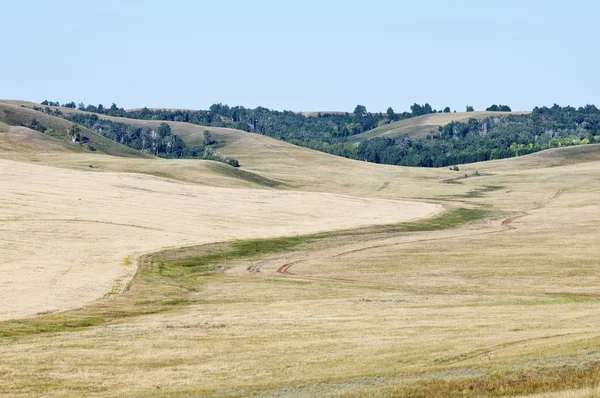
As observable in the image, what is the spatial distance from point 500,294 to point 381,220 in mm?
51855

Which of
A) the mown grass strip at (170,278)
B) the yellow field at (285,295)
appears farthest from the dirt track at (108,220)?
the mown grass strip at (170,278)

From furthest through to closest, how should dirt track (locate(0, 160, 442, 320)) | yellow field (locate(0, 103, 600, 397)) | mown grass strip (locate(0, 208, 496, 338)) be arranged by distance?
dirt track (locate(0, 160, 442, 320))
mown grass strip (locate(0, 208, 496, 338))
yellow field (locate(0, 103, 600, 397))

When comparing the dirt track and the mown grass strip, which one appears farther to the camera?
the dirt track

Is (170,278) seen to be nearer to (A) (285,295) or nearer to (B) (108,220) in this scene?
(A) (285,295)

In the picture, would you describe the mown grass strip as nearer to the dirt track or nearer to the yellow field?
the yellow field

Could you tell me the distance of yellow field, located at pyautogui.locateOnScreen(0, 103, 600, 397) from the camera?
1128 inches

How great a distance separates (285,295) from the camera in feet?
176

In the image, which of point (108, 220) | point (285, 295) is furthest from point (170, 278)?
point (108, 220)

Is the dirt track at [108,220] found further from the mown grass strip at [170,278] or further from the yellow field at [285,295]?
the mown grass strip at [170,278]

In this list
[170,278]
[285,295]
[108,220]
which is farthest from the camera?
[108,220]

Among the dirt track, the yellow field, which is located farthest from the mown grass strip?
the dirt track

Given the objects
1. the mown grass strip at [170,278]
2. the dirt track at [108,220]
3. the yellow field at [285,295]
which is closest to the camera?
the yellow field at [285,295]

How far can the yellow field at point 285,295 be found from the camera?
28.6m

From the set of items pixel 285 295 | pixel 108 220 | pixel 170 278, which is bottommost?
pixel 170 278
